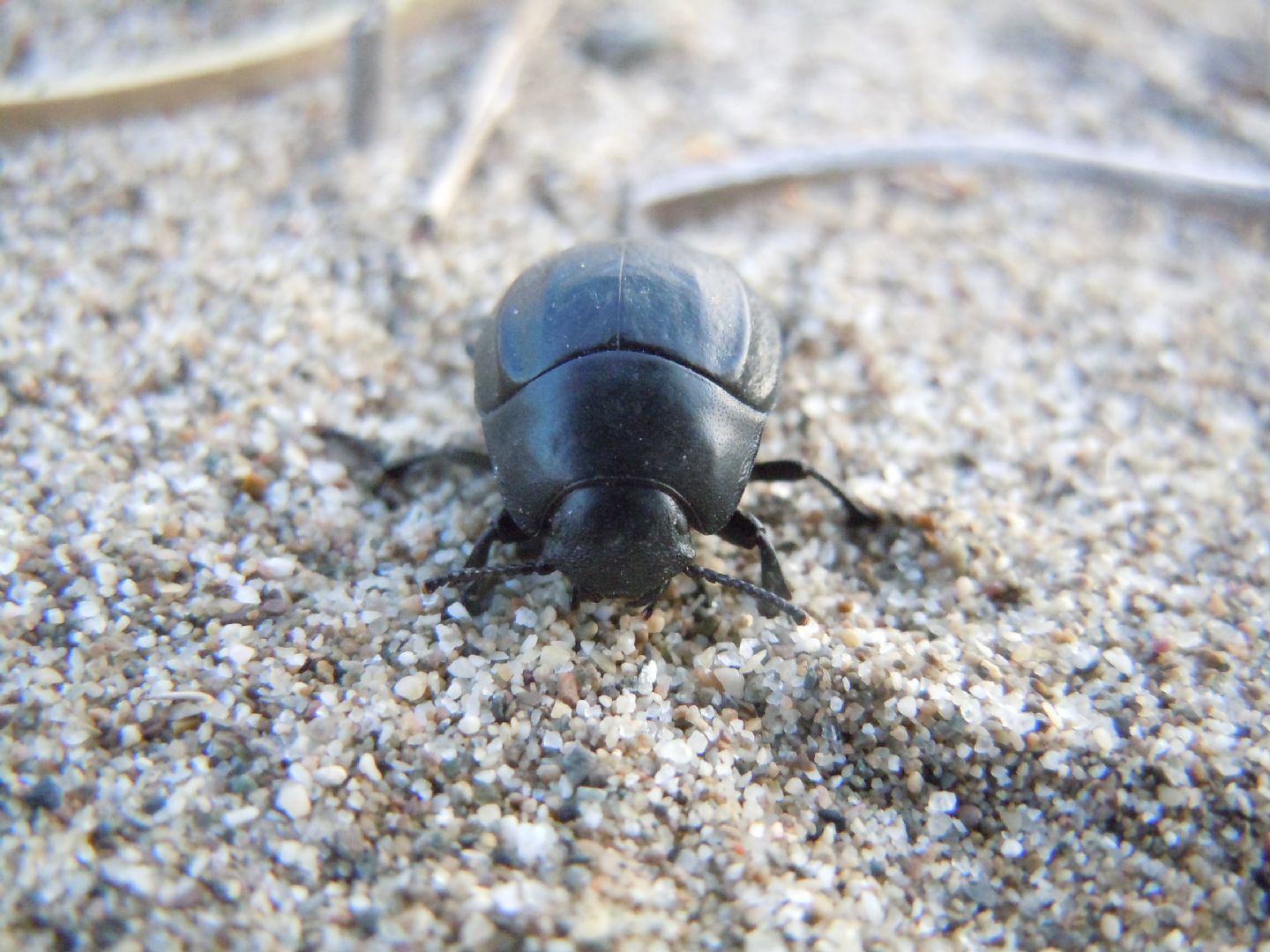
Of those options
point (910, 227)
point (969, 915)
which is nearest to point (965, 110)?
point (910, 227)

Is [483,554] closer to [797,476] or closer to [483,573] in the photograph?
[483,573]

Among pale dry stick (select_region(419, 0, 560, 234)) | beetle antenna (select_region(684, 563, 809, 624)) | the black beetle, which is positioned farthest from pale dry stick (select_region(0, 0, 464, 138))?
beetle antenna (select_region(684, 563, 809, 624))

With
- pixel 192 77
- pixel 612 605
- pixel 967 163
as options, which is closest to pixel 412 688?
pixel 612 605

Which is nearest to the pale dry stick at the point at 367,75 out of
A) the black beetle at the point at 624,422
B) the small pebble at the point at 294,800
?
the black beetle at the point at 624,422

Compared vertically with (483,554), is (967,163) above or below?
above

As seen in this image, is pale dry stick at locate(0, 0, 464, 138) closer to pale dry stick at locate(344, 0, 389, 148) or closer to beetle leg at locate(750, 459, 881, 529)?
pale dry stick at locate(344, 0, 389, 148)

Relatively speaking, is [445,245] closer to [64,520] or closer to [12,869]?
[64,520]
